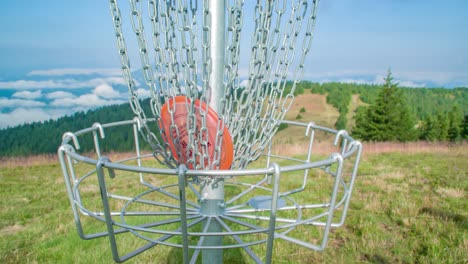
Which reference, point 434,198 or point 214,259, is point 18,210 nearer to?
point 214,259

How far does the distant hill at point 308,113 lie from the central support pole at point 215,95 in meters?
20.0

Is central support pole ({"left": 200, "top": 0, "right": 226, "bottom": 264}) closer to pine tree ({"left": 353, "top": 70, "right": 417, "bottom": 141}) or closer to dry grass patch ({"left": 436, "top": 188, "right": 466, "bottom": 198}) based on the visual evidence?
dry grass patch ({"left": 436, "top": 188, "right": 466, "bottom": 198})

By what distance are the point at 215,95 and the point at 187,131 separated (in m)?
0.18

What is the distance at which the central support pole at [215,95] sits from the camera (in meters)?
1.27

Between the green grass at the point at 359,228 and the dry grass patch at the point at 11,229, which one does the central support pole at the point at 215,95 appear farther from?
the dry grass patch at the point at 11,229

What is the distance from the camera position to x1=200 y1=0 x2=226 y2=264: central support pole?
1.27 metres

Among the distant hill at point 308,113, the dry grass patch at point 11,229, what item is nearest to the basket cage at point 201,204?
the dry grass patch at point 11,229

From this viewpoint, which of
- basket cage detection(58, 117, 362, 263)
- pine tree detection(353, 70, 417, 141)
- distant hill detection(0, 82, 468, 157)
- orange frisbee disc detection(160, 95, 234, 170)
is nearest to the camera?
basket cage detection(58, 117, 362, 263)

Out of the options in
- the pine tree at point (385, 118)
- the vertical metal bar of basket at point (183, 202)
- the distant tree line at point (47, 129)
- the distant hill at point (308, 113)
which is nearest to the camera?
the vertical metal bar of basket at point (183, 202)

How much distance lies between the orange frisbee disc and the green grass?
6.25 ft

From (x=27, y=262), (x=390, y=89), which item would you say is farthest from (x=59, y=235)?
(x=390, y=89)

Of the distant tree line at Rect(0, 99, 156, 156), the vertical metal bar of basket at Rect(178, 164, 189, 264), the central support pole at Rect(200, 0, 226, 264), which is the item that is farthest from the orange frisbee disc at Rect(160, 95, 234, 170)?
the distant tree line at Rect(0, 99, 156, 156)

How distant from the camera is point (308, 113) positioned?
72.7 metres

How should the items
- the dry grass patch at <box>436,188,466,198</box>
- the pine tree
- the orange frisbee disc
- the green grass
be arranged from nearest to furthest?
1. the orange frisbee disc
2. the green grass
3. the dry grass patch at <box>436,188,466,198</box>
4. the pine tree
